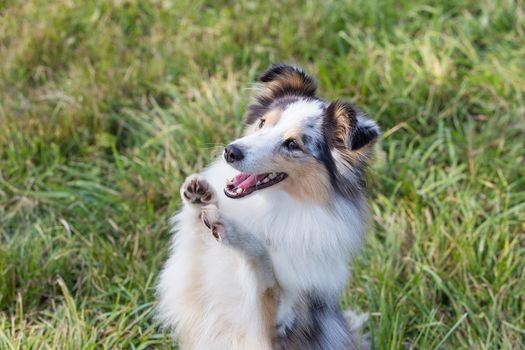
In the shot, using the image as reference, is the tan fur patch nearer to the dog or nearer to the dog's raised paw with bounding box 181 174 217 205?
the dog

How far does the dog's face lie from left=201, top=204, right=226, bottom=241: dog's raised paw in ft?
0.54

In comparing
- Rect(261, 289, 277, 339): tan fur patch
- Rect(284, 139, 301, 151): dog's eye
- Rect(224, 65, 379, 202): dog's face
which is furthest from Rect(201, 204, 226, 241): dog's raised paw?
Rect(284, 139, 301, 151): dog's eye

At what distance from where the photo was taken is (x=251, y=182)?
117 inches

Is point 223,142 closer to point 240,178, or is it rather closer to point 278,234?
point 240,178

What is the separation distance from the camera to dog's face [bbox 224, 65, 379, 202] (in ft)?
9.38

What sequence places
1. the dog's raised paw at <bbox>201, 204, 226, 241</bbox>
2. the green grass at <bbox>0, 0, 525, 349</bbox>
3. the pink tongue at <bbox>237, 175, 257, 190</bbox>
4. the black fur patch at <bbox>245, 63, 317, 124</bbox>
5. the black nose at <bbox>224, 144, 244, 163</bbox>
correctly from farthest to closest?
the green grass at <bbox>0, 0, 525, 349</bbox> → the black fur patch at <bbox>245, 63, 317, 124</bbox> → the pink tongue at <bbox>237, 175, 257, 190</bbox> → the black nose at <bbox>224, 144, 244, 163</bbox> → the dog's raised paw at <bbox>201, 204, 226, 241</bbox>

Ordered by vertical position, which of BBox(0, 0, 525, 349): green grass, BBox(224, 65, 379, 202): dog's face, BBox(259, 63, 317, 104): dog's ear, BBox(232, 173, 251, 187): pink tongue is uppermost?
BBox(259, 63, 317, 104): dog's ear

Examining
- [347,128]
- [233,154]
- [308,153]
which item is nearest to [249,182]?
[233,154]

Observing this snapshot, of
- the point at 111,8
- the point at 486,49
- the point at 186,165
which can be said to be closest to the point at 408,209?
the point at 186,165

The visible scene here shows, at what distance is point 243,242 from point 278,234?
0.81 ft

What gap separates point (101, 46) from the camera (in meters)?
5.66

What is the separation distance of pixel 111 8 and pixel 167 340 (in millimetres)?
3808

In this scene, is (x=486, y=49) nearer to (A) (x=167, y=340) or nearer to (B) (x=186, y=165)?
(B) (x=186, y=165)

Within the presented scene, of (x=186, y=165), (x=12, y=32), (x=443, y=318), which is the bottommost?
(x=443, y=318)
